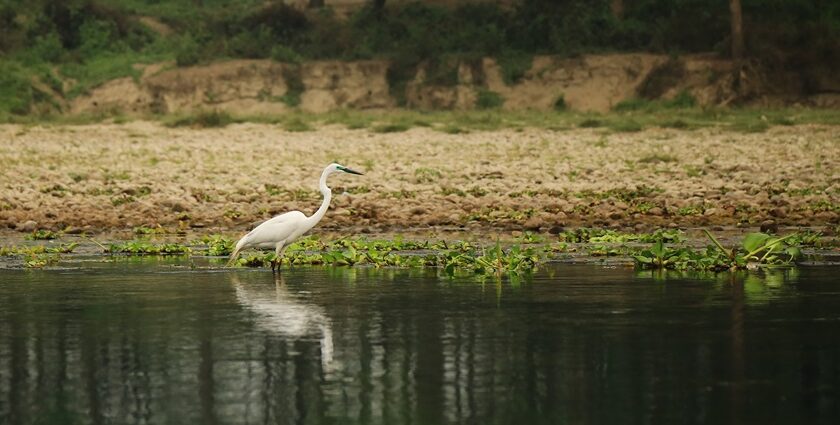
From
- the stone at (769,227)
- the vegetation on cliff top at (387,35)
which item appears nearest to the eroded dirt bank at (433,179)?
the stone at (769,227)

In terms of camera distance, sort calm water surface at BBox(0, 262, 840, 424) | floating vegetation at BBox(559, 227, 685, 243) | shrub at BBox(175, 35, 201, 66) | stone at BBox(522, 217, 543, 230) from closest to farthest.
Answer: calm water surface at BBox(0, 262, 840, 424)
floating vegetation at BBox(559, 227, 685, 243)
stone at BBox(522, 217, 543, 230)
shrub at BBox(175, 35, 201, 66)

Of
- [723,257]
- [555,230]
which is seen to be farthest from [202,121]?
[723,257]

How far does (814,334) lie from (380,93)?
3445cm

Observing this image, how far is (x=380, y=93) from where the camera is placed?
142 ft

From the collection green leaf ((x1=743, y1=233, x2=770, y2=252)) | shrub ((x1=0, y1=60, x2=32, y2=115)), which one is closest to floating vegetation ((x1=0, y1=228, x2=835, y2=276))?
green leaf ((x1=743, y1=233, x2=770, y2=252))

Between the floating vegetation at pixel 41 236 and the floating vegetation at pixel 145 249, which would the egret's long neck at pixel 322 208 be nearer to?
the floating vegetation at pixel 145 249

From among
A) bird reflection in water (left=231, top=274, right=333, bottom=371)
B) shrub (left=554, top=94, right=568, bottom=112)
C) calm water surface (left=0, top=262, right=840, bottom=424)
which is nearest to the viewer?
calm water surface (left=0, top=262, right=840, bottom=424)

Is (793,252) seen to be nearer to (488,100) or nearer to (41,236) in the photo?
(41,236)

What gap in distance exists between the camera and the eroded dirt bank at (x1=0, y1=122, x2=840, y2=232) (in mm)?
18891

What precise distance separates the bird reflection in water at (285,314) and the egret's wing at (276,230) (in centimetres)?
106

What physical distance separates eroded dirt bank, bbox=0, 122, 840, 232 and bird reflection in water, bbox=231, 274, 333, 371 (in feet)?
20.3

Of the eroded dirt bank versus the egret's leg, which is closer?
the egret's leg

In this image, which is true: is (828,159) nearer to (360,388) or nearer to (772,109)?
(772,109)

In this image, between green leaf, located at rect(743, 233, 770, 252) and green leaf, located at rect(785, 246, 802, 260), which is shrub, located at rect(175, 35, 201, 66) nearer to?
green leaf, located at rect(785, 246, 802, 260)
